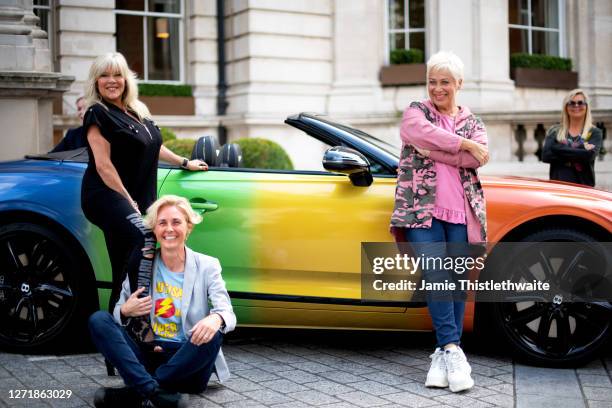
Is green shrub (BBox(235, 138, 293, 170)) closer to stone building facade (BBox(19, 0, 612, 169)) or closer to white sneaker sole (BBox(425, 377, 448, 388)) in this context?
stone building facade (BBox(19, 0, 612, 169))

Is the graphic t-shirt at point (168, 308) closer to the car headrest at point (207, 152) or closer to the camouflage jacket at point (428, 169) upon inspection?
the camouflage jacket at point (428, 169)

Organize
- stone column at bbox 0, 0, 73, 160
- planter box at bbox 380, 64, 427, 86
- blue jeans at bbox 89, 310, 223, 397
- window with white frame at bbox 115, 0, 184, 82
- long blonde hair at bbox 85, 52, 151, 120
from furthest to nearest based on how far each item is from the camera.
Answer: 1. window with white frame at bbox 115, 0, 184, 82
2. planter box at bbox 380, 64, 427, 86
3. stone column at bbox 0, 0, 73, 160
4. long blonde hair at bbox 85, 52, 151, 120
5. blue jeans at bbox 89, 310, 223, 397

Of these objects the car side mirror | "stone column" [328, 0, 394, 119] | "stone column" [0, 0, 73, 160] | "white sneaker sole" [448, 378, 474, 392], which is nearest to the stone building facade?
"stone column" [328, 0, 394, 119]

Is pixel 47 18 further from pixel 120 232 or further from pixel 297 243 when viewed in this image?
pixel 120 232

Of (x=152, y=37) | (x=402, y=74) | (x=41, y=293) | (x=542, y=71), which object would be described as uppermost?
(x=152, y=37)

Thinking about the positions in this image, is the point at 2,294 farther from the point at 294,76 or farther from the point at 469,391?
the point at 294,76

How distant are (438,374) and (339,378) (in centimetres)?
54

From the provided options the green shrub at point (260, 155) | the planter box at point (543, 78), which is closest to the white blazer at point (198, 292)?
the green shrub at point (260, 155)

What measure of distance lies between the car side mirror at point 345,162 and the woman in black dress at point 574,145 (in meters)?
2.86

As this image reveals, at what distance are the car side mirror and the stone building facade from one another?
900cm

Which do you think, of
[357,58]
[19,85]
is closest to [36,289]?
[19,85]

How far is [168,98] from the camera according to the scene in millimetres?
14750

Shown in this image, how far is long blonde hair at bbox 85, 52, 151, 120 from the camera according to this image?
469cm

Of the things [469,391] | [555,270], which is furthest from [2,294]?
[555,270]
